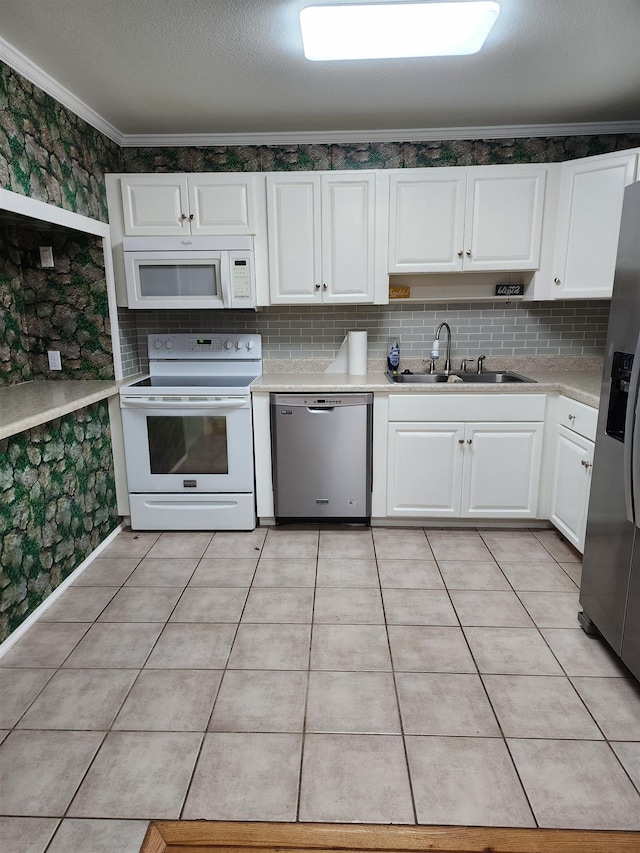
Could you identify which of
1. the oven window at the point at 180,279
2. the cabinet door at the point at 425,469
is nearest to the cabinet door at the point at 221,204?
the oven window at the point at 180,279

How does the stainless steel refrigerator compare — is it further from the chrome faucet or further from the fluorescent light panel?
the chrome faucet

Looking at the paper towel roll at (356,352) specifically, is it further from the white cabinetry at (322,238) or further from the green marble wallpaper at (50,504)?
the green marble wallpaper at (50,504)

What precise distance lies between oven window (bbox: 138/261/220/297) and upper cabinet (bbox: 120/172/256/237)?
0.21 m

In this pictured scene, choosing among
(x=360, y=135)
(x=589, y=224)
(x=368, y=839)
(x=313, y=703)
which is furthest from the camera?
(x=360, y=135)

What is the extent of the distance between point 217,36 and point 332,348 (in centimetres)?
188

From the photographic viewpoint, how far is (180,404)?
3074 mm

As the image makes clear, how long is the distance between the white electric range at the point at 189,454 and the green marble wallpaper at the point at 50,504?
0.59 feet

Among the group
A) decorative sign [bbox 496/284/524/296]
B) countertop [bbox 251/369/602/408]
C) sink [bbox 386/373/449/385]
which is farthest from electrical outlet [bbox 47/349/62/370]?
decorative sign [bbox 496/284/524/296]

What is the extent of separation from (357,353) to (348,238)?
70cm

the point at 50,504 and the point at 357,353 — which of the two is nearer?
the point at 50,504

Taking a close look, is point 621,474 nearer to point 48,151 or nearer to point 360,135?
point 360,135

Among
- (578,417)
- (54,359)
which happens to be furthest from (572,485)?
(54,359)

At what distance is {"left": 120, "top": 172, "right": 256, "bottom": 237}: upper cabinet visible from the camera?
3.11m

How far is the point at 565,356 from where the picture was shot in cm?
355
